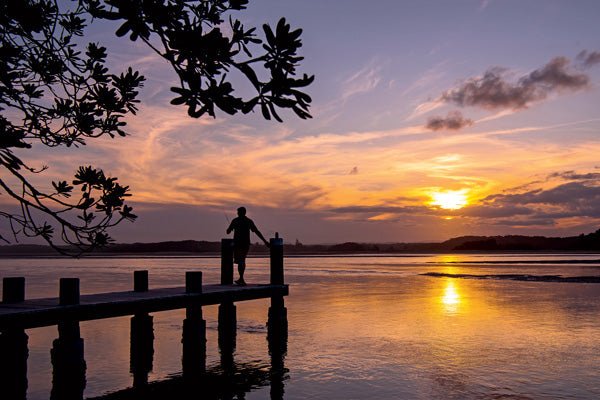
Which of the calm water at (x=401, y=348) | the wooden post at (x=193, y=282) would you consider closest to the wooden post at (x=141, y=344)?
the calm water at (x=401, y=348)

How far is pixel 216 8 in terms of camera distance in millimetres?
5469

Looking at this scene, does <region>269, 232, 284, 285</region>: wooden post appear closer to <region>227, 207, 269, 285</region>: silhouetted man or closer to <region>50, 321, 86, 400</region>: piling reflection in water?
<region>227, 207, 269, 285</region>: silhouetted man

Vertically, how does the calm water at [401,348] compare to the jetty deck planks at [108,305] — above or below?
below

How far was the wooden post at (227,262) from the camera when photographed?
18.1 metres

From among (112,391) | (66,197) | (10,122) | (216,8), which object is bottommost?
(112,391)

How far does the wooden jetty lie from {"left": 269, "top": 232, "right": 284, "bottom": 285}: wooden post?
3 centimetres

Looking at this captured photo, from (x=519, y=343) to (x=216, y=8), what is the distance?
14293 mm

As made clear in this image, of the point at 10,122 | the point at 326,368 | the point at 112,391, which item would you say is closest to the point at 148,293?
the point at 112,391

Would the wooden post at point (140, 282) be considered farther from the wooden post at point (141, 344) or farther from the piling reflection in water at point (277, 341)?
the piling reflection in water at point (277, 341)

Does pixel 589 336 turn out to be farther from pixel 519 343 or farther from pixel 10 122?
pixel 10 122

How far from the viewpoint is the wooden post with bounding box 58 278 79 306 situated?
1145cm

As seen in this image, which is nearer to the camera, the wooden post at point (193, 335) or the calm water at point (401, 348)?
the calm water at point (401, 348)

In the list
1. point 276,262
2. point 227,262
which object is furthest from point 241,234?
point 276,262

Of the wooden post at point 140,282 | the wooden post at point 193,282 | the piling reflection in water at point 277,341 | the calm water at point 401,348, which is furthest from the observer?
the wooden post at point 140,282
